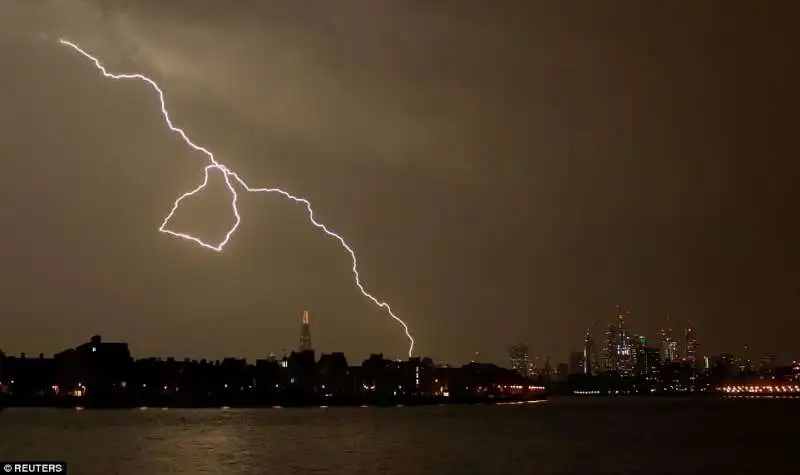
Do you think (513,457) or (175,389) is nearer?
(513,457)

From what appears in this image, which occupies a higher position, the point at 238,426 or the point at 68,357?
the point at 68,357

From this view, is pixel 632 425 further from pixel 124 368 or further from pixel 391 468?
pixel 124 368

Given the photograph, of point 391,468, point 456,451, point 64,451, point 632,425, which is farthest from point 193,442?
point 632,425

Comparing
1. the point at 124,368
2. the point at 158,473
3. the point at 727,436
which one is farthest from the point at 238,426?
the point at 124,368

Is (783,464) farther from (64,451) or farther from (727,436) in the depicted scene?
(64,451)

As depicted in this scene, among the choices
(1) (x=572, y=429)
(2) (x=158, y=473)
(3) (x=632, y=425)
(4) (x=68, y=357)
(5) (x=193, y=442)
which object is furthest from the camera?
(4) (x=68, y=357)

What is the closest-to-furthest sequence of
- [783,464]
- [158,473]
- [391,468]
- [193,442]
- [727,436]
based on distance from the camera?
[158,473], [391,468], [783,464], [193,442], [727,436]

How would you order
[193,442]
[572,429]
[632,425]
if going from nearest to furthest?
[193,442] < [572,429] < [632,425]

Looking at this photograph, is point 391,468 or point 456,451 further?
point 456,451

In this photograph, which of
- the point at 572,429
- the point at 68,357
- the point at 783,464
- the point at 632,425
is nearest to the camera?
the point at 783,464
